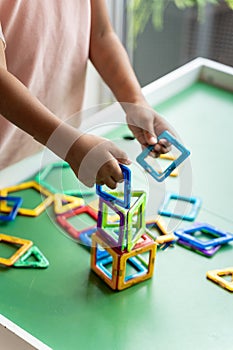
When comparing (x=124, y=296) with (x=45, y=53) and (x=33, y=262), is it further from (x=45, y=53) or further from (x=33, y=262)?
(x=45, y=53)

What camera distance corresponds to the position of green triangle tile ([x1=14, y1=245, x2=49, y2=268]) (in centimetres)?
83

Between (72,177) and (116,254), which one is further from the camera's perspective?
(72,177)

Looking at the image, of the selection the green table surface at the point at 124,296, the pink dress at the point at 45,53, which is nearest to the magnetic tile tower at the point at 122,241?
the green table surface at the point at 124,296

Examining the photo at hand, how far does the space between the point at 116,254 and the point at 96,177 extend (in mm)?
118

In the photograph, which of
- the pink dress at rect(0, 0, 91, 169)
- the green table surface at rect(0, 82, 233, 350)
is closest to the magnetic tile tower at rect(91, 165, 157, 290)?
the green table surface at rect(0, 82, 233, 350)

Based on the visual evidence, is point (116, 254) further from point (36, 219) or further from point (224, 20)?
point (224, 20)

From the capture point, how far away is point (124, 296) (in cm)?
80

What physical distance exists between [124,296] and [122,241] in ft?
0.21

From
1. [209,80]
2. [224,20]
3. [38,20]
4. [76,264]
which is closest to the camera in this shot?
[76,264]

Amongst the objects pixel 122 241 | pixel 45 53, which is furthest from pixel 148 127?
pixel 45 53

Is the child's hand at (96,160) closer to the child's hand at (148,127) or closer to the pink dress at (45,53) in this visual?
the child's hand at (148,127)

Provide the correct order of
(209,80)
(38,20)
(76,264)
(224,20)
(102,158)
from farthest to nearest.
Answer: (224,20) < (209,80) < (38,20) < (76,264) < (102,158)

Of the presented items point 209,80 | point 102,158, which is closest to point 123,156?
point 102,158

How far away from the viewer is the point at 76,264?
84cm
